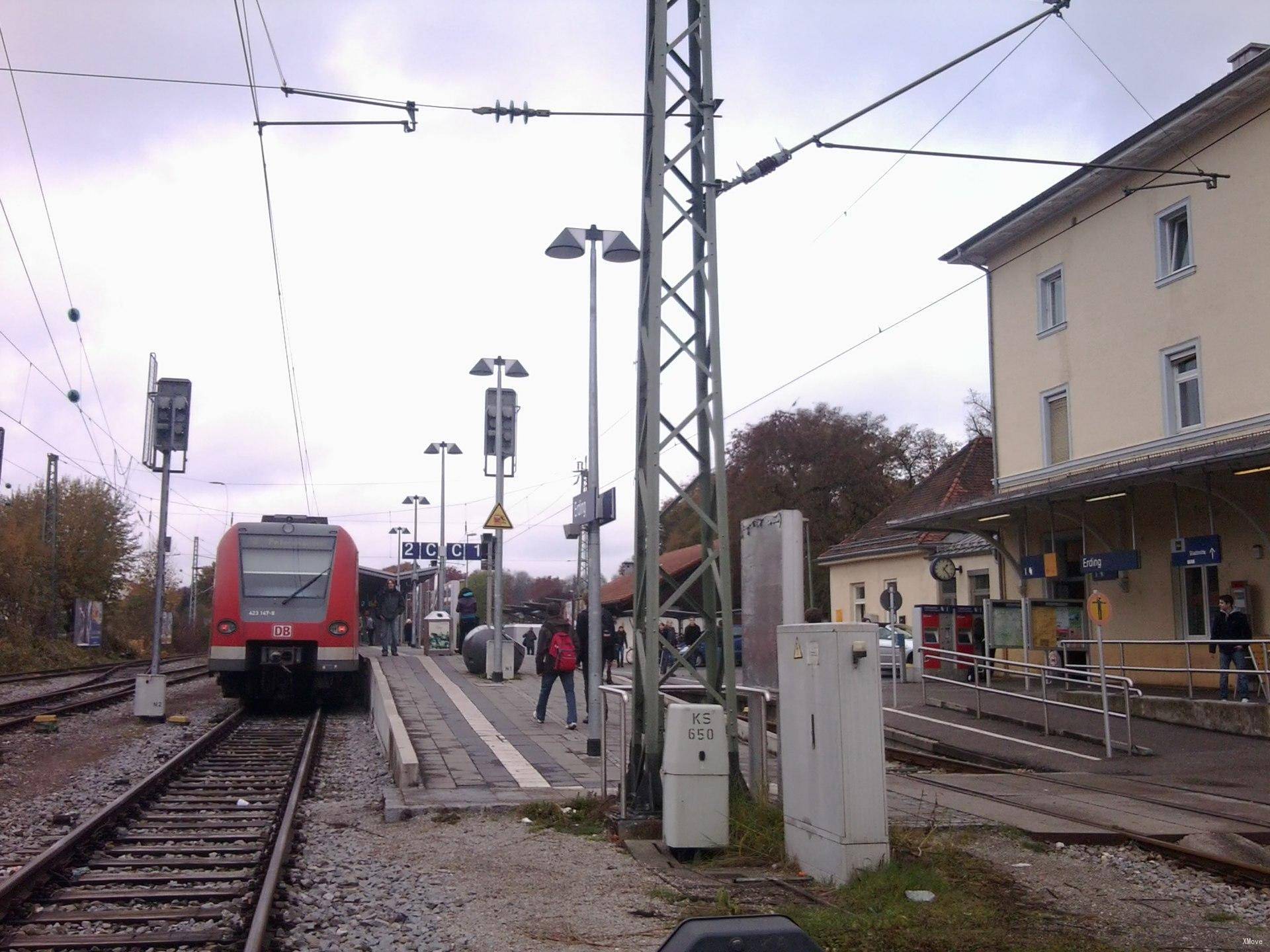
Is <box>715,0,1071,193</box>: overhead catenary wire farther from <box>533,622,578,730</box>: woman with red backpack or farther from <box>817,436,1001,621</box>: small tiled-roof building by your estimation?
<box>817,436,1001,621</box>: small tiled-roof building

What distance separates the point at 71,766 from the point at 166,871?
615 centimetres

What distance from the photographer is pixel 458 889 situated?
→ 7.20 metres

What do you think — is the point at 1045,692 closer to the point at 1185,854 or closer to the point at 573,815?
Answer: the point at 1185,854

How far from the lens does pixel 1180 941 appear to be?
5.93 metres

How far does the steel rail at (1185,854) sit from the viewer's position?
24.0 feet

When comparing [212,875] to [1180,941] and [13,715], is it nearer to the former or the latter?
[1180,941]

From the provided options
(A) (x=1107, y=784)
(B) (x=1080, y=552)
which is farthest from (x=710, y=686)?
(B) (x=1080, y=552)

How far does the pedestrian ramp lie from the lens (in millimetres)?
10562

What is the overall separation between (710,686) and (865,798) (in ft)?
7.28

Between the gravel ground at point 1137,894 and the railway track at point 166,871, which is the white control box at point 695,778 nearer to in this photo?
the gravel ground at point 1137,894

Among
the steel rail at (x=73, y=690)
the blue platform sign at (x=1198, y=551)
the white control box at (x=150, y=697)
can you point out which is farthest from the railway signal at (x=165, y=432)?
the blue platform sign at (x=1198, y=551)

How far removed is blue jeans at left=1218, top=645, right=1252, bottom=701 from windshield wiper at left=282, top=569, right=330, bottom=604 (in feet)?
43.0

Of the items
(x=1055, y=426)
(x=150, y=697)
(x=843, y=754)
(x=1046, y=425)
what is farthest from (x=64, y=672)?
(x=843, y=754)

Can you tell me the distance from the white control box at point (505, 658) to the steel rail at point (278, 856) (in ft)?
24.9
